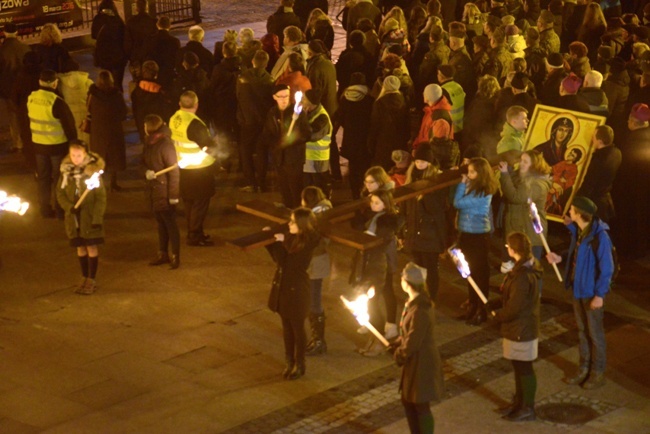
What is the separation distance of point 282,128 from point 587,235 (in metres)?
4.38

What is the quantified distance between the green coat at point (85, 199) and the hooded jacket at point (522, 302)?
457cm

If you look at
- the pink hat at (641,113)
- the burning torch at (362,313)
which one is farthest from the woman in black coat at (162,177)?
the pink hat at (641,113)

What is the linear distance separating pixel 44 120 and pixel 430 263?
527 cm

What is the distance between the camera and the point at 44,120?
1426 cm

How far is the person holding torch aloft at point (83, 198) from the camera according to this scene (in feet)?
39.9

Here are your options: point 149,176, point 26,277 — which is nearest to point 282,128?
point 149,176

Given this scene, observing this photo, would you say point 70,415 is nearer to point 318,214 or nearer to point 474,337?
point 318,214

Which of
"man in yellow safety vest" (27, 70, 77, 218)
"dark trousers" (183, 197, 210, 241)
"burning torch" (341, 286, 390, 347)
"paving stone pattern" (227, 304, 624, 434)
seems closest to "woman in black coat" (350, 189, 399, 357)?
"paving stone pattern" (227, 304, 624, 434)

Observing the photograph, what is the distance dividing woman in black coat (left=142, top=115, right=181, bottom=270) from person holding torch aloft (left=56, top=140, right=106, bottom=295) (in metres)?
0.71

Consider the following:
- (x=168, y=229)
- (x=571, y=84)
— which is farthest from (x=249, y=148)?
(x=571, y=84)

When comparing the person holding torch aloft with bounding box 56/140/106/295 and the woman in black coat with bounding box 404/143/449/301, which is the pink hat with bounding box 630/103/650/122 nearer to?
the woman in black coat with bounding box 404/143/449/301

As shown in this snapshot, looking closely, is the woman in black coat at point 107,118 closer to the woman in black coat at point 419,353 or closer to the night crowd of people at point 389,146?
the night crowd of people at point 389,146

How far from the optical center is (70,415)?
32.2ft

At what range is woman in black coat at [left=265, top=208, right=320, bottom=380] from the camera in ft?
32.3
